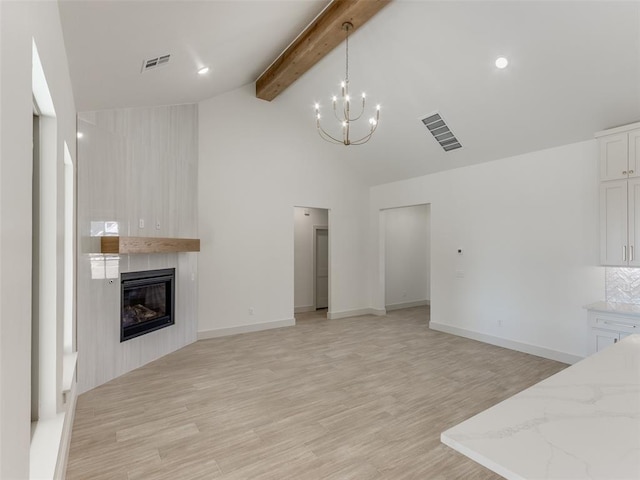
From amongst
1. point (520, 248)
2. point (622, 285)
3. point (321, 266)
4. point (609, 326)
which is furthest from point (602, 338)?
point (321, 266)

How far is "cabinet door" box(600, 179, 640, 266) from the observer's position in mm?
4023

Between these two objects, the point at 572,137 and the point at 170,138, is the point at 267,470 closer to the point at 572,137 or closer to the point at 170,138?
the point at 170,138

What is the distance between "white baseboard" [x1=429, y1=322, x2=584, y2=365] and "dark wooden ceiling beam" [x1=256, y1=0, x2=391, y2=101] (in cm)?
493

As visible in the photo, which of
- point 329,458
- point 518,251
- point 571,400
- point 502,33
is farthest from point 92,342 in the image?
point 518,251

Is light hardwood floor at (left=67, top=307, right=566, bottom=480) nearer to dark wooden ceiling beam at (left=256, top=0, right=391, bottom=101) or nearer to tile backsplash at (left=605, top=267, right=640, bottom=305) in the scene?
tile backsplash at (left=605, top=267, right=640, bottom=305)

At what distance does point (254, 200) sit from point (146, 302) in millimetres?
2552

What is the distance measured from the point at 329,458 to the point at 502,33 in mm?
4328

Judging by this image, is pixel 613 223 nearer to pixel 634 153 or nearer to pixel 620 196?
pixel 620 196

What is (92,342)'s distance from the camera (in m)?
3.69

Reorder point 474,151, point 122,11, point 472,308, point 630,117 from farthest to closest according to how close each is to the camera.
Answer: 1. point 472,308
2. point 474,151
3. point 630,117
4. point 122,11

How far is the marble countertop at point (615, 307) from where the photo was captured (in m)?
3.83

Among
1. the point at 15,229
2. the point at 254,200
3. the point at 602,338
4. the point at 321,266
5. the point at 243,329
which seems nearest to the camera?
the point at 15,229

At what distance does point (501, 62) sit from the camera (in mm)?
3857

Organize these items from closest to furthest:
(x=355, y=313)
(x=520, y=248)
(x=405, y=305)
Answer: (x=520, y=248), (x=355, y=313), (x=405, y=305)
